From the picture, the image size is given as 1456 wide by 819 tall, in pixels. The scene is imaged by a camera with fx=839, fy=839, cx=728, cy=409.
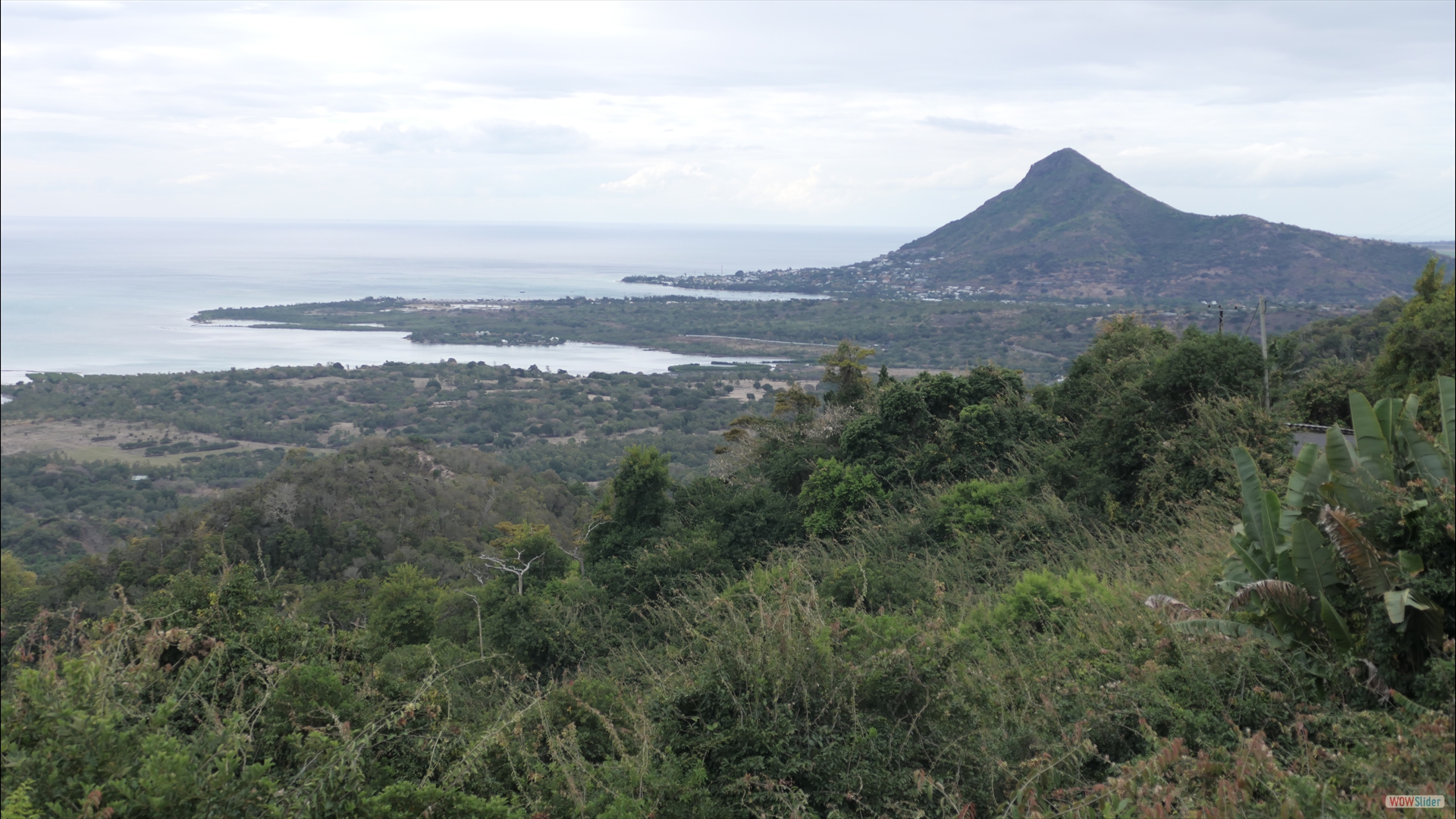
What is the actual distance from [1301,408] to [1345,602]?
9.82m

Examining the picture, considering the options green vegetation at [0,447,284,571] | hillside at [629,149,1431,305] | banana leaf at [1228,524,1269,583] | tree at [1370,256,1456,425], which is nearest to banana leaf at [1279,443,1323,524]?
banana leaf at [1228,524,1269,583]

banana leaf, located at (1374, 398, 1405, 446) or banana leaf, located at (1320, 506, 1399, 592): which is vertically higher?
banana leaf, located at (1374, 398, 1405, 446)

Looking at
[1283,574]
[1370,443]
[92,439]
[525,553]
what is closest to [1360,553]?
[1283,574]

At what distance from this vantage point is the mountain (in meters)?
94.7

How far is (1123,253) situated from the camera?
10950 cm

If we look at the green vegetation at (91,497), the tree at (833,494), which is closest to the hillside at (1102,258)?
the green vegetation at (91,497)

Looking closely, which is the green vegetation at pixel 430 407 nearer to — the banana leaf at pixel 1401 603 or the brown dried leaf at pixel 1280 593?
the brown dried leaf at pixel 1280 593

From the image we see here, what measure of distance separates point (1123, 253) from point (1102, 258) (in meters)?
3.34

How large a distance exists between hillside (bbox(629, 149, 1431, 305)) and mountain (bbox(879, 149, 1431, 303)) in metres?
0.19

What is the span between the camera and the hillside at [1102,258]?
95000 mm

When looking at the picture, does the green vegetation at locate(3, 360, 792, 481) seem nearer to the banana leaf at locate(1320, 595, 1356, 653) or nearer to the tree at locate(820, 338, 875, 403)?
the tree at locate(820, 338, 875, 403)

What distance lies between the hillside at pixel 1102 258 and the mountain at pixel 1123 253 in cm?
19

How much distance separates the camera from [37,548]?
32.1 meters

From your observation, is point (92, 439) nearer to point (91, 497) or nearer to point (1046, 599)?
point (91, 497)
